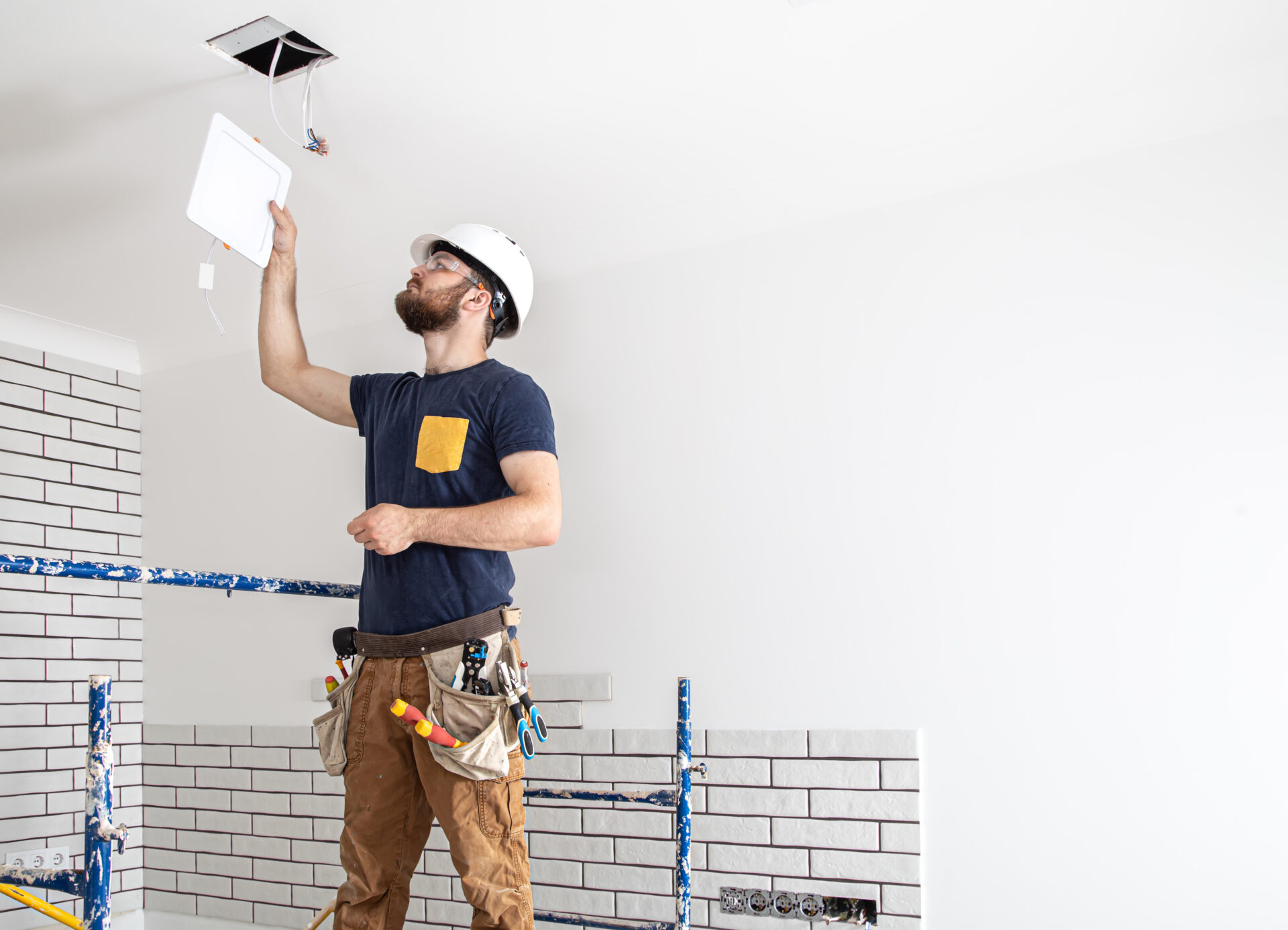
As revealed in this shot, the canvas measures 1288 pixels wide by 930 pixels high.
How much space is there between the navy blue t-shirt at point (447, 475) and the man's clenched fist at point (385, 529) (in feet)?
0.49

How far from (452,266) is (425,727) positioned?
103 centimetres

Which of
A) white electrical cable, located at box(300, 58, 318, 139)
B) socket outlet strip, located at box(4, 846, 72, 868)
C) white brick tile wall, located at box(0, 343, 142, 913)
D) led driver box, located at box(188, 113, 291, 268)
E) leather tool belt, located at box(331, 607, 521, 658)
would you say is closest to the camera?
leather tool belt, located at box(331, 607, 521, 658)

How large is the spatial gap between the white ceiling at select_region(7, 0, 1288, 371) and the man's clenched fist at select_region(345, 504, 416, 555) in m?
0.97

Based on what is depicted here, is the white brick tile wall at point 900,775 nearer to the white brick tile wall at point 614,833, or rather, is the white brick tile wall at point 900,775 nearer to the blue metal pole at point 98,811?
the white brick tile wall at point 614,833

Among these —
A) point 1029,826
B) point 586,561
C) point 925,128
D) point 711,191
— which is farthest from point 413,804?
point 925,128

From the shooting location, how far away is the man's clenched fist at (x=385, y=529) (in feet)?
5.65

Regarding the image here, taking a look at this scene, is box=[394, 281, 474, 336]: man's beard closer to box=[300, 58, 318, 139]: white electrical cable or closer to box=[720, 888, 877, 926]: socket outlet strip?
box=[300, 58, 318, 139]: white electrical cable

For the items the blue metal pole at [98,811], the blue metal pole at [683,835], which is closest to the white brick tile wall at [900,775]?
the blue metal pole at [683,835]

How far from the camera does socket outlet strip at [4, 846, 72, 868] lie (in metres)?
3.20

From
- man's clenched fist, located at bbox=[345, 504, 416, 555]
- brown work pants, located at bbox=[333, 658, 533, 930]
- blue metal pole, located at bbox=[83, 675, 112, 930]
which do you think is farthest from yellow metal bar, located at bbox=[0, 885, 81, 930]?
man's clenched fist, located at bbox=[345, 504, 416, 555]

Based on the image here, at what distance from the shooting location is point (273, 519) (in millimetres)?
3459

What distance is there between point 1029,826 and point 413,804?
1.35 metres

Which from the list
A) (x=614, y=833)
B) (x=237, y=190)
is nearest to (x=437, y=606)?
(x=237, y=190)

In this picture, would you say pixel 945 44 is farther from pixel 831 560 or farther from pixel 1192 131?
pixel 831 560
